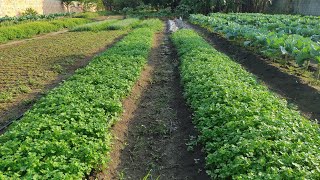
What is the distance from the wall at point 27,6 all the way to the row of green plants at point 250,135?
30795 millimetres

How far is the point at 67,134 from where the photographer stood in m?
4.38

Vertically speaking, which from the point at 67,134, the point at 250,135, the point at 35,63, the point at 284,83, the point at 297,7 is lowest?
the point at 35,63

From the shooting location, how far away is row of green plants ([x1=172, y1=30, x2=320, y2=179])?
3564 mm

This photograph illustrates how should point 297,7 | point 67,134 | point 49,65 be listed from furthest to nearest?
1. point 297,7
2. point 49,65
3. point 67,134

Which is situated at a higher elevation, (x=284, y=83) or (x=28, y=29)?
(x=28, y=29)

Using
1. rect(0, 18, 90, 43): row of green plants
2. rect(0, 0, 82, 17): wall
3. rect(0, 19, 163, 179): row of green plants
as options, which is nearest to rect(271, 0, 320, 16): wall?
rect(0, 18, 90, 43): row of green plants

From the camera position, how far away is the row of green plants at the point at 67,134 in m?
3.66

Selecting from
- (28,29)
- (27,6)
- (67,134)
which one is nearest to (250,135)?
(67,134)

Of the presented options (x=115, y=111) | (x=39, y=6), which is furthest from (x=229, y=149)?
(x=39, y=6)

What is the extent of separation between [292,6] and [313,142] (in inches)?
1380

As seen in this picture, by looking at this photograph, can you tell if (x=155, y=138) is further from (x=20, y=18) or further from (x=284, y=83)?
(x=20, y=18)

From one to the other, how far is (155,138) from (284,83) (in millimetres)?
4826

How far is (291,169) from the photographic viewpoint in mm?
3357

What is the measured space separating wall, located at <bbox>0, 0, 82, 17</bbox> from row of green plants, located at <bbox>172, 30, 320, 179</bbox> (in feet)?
101
